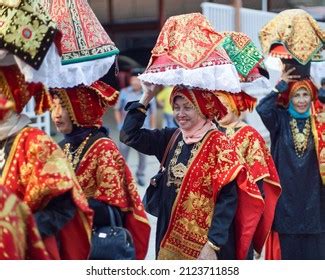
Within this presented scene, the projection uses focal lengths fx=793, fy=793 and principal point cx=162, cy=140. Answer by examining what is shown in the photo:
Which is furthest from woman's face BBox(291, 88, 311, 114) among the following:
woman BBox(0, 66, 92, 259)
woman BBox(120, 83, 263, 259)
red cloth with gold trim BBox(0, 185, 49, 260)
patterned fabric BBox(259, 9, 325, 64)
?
red cloth with gold trim BBox(0, 185, 49, 260)

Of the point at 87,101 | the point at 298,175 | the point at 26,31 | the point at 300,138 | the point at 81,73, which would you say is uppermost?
the point at 26,31

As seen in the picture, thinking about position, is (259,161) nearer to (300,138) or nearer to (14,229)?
(300,138)

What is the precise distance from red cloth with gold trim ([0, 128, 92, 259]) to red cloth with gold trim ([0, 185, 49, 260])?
0.27 meters

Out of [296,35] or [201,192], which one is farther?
[296,35]

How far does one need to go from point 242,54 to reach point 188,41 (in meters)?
0.97

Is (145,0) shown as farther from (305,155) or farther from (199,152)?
(199,152)

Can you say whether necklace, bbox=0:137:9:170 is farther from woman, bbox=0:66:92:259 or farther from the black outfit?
the black outfit

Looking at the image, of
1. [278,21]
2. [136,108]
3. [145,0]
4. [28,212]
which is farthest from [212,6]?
[28,212]

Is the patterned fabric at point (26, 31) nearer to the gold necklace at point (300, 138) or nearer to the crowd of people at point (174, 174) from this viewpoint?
the crowd of people at point (174, 174)

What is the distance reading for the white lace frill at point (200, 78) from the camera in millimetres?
3551

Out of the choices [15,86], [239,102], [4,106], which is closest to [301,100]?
[239,102]

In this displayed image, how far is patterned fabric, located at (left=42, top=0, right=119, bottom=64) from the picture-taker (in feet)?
11.4

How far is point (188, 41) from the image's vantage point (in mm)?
3639

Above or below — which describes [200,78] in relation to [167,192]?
above
